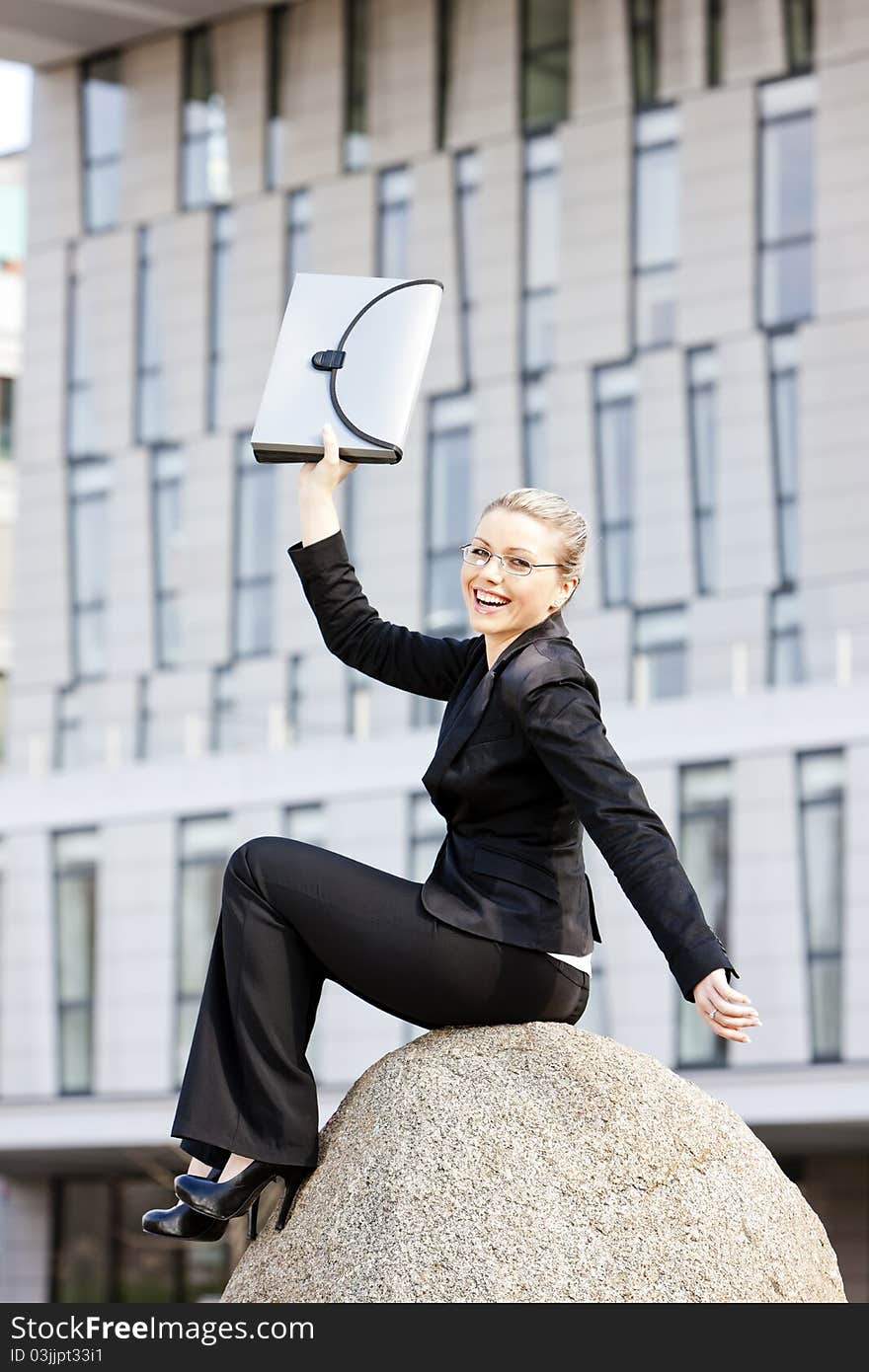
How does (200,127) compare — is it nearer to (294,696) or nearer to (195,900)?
(294,696)

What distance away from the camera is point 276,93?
29.7m

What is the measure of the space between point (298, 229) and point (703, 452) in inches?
267

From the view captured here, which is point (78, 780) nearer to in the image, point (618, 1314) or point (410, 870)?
point (410, 870)

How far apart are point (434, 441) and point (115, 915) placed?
727 cm

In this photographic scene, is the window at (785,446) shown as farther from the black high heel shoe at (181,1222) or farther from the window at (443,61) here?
the black high heel shoe at (181,1222)

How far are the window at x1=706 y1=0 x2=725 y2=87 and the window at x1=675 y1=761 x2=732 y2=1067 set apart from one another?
8.23m

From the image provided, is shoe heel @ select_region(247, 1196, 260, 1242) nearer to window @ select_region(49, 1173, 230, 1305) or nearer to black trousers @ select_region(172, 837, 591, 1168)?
black trousers @ select_region(172, 837, 591, 1168)

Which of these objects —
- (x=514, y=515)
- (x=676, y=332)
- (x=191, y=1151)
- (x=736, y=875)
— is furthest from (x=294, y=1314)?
(x=676, y=332)

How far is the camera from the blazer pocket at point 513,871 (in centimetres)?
501

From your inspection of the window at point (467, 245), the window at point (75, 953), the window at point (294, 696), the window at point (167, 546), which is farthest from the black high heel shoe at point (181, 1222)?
the window at point (167, 546)

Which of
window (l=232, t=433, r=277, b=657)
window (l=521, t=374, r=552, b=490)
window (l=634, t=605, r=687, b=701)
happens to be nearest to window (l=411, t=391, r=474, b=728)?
window (l=521, t=374, r=552, b=490)

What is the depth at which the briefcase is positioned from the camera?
5.27 metres

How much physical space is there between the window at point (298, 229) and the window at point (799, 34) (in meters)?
6.73

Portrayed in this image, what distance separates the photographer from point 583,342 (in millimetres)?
26969
